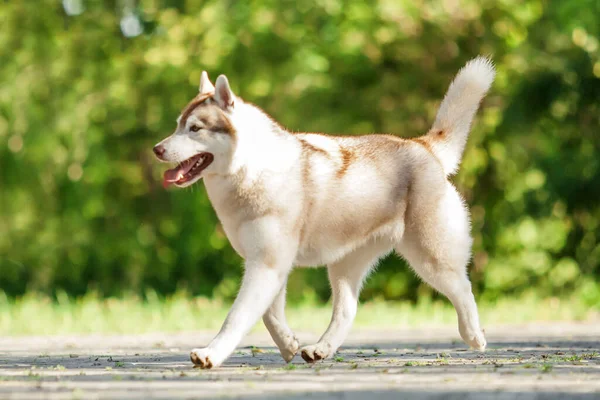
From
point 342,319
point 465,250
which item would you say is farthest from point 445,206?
point 342,319

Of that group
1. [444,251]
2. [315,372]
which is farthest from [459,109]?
[315,372]

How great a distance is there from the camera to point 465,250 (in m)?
6.68

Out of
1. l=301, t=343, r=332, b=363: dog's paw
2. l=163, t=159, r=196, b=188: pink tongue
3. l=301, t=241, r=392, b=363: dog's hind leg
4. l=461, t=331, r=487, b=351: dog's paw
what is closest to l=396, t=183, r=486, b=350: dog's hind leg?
l=461, t=331, r=487, b=351: dog's paw

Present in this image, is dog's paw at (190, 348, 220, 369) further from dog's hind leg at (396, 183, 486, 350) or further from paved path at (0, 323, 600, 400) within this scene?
dog's hind leg at (396, 183, 486, 350)

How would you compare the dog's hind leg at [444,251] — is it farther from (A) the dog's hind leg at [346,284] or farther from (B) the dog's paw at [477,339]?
(A) the dog's hind leg at [346,284]

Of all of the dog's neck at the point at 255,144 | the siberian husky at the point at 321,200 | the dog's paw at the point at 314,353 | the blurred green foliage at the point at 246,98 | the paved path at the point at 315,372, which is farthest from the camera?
the blurred green foliage at the point at 246,98

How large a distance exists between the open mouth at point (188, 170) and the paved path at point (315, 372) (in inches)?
41.2

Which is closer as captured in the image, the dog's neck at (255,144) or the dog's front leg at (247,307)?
the dog's front leg at (247,307)

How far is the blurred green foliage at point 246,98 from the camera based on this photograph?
15.3 metres

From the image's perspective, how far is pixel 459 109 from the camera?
7.05m

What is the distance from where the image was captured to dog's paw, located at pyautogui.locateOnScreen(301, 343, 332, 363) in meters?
6.17

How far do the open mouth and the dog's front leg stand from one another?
0.60 m

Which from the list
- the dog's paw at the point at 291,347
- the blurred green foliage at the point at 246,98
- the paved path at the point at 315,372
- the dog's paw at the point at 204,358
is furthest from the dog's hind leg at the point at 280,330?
the blurred green foliage at the point at 246,98

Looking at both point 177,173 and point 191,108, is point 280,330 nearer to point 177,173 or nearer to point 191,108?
point 177,173
